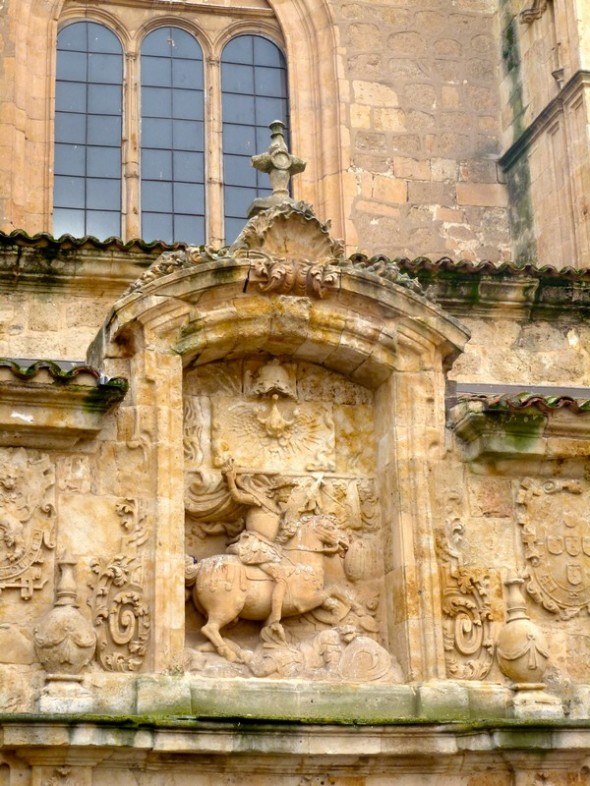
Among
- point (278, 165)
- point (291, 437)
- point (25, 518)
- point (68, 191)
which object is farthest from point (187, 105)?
point (25, 518)

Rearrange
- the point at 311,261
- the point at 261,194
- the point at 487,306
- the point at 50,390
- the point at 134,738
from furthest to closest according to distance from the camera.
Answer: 1. the point at 261,194
2. the point at 487,306
3. the point at 311,261
4. the point at 50,390
5. the point at 134,738

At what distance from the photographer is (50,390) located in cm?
1220

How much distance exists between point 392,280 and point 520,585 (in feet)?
7.89

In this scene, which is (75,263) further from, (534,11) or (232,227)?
(534,11)

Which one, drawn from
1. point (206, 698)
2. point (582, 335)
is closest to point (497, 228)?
point (582, 335)

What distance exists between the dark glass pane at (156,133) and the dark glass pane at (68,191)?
0.83 metres

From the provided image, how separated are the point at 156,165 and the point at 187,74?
1151 millimetres

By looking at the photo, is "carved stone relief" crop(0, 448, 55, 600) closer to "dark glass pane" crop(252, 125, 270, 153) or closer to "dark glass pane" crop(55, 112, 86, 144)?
"dark glass pane" crop(55, 112, 86, 144)

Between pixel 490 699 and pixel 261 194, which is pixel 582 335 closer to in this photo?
pixel 261 194

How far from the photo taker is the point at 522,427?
13.1 meters

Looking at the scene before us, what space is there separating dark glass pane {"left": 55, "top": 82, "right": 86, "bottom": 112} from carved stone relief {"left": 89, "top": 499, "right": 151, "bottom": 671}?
7.15 metres

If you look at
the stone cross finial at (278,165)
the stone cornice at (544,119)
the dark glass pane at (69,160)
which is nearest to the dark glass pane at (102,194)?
the dark glass pane at (69,160)

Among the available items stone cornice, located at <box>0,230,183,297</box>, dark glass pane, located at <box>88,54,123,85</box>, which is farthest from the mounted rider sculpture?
dark glass pane, located at <box>88,54,123,85</box>

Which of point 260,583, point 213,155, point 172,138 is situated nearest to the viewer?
point 260,583
